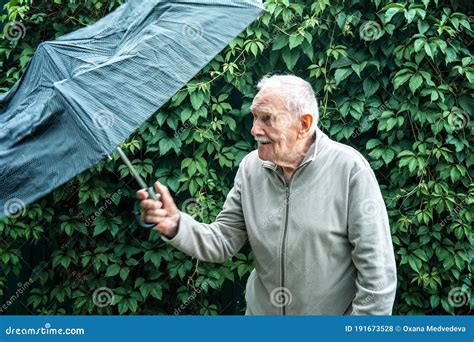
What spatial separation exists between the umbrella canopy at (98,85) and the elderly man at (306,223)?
1.01ft

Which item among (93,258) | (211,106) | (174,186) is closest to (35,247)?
(93,258)

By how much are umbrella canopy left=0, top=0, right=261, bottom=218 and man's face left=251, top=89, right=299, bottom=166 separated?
267 millimetres

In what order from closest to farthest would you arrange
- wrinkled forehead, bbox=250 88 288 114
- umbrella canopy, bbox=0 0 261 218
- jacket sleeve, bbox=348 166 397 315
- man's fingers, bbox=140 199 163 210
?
umbrella canopy, bbox=0 0 261 218 < man's fingers, bbox=140 199 163 210 < jacket sleeve, bbox=348 166 397 315 < wrinkled forehead, bbox=250 88 288 114

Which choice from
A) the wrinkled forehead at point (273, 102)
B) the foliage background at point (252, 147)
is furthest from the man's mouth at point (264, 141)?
the foliage background at point (252, 147)

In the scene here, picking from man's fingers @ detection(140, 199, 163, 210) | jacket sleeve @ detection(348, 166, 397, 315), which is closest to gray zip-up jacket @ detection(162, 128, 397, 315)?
jacket sleeve @ detection(348, 166, 397, 315)

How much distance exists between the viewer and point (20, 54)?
15.3 ft

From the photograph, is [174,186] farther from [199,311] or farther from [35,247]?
[35,247]

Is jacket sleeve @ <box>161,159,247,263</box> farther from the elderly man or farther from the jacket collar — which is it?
the jacket collar

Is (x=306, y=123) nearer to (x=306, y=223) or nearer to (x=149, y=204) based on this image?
(x=306, y=223)

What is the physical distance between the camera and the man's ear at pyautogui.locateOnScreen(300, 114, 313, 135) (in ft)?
8.78

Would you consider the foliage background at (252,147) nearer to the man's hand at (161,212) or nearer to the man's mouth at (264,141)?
the man's mouth at (264,141)

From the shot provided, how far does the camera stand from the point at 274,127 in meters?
2.65
